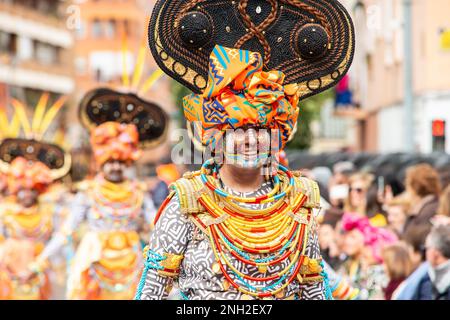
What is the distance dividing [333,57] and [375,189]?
8.40m

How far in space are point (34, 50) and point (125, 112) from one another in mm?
53932

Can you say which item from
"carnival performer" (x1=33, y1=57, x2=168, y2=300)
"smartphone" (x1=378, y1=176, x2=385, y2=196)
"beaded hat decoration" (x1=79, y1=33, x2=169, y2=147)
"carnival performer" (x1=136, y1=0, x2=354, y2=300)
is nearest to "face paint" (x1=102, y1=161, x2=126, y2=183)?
"carnival performer" (x1=33, y1=57, x2=168, y2=300)

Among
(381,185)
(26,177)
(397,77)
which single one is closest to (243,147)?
(26,177)

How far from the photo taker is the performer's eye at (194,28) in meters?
5.07

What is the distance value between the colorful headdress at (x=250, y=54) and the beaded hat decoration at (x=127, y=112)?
19.9 ft

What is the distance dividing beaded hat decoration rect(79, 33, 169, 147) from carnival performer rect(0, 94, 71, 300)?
1.35m

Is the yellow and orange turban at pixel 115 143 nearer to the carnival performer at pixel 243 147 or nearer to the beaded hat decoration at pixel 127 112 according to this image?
the beaded hat decoration at pixel 127 112

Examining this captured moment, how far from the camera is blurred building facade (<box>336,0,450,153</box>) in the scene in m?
28.1

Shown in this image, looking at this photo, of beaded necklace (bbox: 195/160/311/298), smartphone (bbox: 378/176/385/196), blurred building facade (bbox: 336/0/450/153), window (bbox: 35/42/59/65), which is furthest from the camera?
window (bbox: 35/42/59/65)

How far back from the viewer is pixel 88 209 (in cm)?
1091

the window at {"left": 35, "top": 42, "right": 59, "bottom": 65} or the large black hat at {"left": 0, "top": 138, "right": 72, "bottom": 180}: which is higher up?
the window at {"left": 35, "top": 42, "right": 59, "bottom": 65}

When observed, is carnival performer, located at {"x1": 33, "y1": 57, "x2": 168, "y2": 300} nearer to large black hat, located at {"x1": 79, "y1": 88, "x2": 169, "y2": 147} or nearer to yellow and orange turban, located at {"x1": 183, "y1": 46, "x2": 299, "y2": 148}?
large black hat, located at {"x1": 79, "y1": 88, "x2": 169, "y2": 147}

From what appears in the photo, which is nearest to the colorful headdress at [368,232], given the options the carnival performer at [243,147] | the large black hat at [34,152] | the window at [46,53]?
the carnival performer at [243,147]
